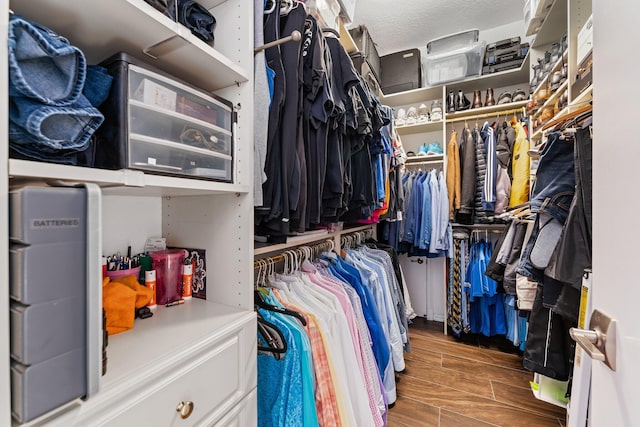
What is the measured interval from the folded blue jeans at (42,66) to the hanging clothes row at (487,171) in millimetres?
2565

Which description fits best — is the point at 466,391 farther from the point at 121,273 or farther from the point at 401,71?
the point at 401,71

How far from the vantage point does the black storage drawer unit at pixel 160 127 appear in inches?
22.2

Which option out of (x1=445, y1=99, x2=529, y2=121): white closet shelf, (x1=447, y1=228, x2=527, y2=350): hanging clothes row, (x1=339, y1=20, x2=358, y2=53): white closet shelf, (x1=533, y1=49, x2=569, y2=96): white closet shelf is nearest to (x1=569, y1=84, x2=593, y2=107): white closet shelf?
(x1=533, y1=49, x2=569, y2=96): white closet shelf

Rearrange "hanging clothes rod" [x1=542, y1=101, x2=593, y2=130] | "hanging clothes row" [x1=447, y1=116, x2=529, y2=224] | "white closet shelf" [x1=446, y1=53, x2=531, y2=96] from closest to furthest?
"hanging clothes rod" [x1=542, y1=101, x2=593, y2=130]
"hanging clothes row" [x1=447, y1=116, x2=529, y2=224]
"white closet shelf" [x1=446, y1=53, x2=531, y2=96]

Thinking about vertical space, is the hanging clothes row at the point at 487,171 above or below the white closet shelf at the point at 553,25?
below

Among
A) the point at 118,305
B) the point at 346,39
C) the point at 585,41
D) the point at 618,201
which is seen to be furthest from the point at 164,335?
the point at 585,41

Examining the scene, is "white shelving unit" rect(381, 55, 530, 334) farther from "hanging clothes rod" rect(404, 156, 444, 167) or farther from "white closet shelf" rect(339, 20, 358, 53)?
"white closet shelf" rect(339, 20, 358, 53)

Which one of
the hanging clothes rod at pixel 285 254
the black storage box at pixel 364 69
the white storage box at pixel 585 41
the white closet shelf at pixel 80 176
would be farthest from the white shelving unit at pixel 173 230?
the white storage box at pixel 585 41

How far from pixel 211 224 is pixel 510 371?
7.71 feet

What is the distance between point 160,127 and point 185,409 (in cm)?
63

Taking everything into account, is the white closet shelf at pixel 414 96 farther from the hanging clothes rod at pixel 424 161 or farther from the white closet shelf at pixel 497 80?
the hanging clothes rod at pixel 424 161

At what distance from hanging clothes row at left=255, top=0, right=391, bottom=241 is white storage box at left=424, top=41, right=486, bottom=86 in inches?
70.8

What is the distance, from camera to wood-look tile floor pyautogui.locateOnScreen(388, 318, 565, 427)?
60.1 inches

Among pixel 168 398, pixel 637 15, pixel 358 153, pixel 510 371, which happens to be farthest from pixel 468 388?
pixel 637 15
